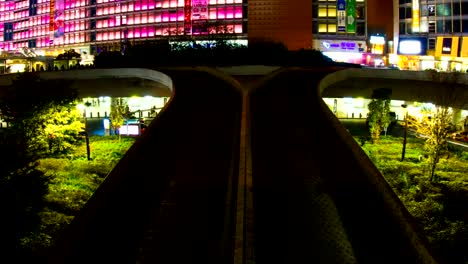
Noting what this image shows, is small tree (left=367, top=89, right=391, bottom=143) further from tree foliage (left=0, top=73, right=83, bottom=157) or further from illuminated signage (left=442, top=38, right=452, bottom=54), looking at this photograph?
illuminated signage (left=442, top=38, right=452, bottom=54)

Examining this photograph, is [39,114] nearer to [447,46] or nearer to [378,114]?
[378,114]

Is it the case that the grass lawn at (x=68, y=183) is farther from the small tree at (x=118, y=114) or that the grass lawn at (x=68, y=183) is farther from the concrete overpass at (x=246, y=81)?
the concrete overpass at (x=246, y=81)

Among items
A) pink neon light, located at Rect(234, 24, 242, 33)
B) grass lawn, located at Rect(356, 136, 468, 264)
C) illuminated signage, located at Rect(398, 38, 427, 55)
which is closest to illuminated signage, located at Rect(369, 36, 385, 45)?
illuminated signage, located at Rect(398, 38, 427, 55)

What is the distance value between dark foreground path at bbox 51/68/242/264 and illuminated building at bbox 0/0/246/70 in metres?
61.1

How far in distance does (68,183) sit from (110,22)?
3394 inches

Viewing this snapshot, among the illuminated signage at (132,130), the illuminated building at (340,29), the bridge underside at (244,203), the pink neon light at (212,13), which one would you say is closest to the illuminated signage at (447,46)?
the illuminated building at (340,29)

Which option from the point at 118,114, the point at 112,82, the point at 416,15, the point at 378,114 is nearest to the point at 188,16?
the point at 416,15

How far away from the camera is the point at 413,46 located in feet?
262

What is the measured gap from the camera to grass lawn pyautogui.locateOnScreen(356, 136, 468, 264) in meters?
17.6

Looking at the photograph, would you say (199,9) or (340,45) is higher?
(199,9)

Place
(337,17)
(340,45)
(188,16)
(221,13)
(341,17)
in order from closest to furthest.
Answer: (340,45), (341,17), (337,17), (188,16), (221,13)

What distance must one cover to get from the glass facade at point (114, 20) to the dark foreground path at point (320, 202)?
6073cm

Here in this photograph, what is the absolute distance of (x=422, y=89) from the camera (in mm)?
47031

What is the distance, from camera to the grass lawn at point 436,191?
17.6 meters
